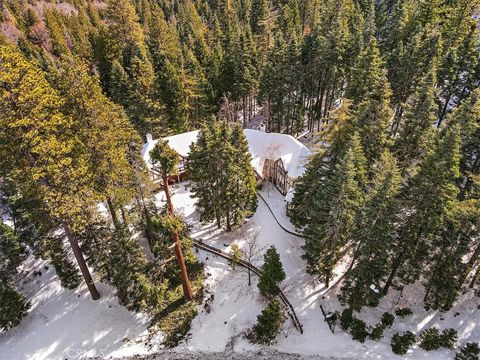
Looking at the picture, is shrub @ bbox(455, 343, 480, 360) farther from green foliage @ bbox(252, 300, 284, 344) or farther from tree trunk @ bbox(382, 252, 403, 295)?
green foliage @ bbox(252, 300, 284, 344)

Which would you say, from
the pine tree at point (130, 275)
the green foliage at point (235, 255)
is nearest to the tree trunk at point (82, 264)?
the pine tree at point (130, 275)

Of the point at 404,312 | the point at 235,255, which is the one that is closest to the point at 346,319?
the point at 404,312

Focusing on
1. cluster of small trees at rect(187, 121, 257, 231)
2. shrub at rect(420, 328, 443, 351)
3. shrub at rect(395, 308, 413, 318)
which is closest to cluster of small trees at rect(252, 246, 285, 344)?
cluster of small trees at rect(187, 121, 257, 231)

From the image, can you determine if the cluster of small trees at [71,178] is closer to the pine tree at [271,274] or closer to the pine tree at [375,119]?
the pine tree at [271,274]

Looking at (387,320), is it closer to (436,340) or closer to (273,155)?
(436,340)

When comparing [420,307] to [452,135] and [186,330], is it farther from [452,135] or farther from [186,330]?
[186,330]

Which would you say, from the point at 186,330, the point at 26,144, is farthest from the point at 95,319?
the point at 26,144
